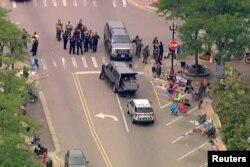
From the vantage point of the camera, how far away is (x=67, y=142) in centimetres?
8181

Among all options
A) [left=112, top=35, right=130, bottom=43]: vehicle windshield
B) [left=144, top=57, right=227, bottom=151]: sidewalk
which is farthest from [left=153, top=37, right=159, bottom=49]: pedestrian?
[left=112, top=35, right=130, bottom=43]: vehicle windshield

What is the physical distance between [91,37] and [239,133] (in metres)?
26.8

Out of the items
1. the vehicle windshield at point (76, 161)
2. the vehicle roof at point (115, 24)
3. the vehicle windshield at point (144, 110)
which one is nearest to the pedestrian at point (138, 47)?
the vehicle roof at point (115, 24)

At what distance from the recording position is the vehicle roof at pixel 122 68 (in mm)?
88062

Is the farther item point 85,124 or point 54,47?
point 54,47

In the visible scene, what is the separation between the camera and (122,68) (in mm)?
88938

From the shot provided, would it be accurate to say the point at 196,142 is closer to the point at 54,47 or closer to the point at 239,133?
the point at 239,133

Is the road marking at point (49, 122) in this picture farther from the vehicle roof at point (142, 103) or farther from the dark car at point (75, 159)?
the vehicle roof at point (142, 103)

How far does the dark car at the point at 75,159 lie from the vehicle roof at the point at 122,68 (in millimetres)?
12495

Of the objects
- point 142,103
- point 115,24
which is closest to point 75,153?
point 142,103

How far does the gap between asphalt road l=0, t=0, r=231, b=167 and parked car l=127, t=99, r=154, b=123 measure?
0.64 meters

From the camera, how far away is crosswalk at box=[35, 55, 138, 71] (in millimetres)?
93938

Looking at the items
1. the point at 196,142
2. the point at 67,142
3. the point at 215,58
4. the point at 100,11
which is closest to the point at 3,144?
the point at 67,142

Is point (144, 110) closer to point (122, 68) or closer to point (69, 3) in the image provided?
point (122, 68)
